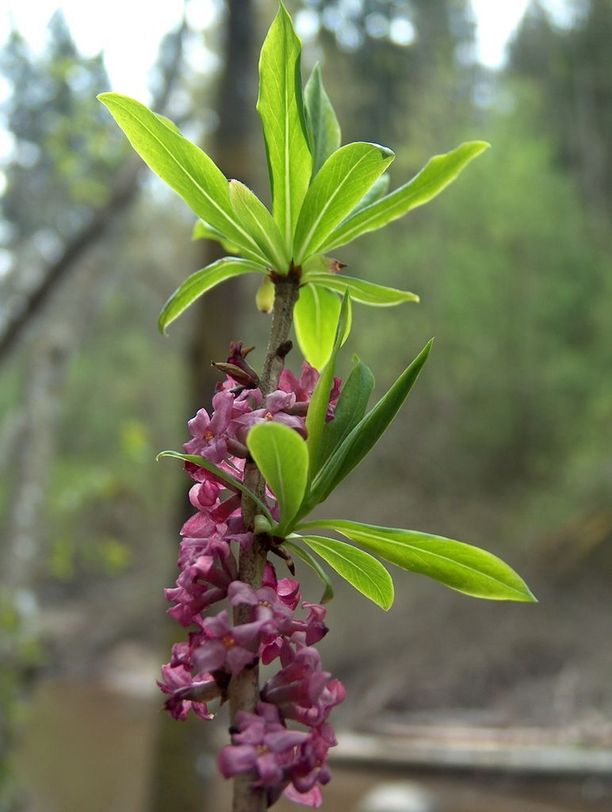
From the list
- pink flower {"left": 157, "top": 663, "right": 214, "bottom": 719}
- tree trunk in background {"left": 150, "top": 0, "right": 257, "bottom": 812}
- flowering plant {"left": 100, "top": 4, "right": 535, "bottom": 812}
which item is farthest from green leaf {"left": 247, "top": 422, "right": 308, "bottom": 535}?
tree trunk in background {"left": 150, "top": 0, "right": 257, "bottom": 812}

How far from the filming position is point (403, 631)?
905 centimetres

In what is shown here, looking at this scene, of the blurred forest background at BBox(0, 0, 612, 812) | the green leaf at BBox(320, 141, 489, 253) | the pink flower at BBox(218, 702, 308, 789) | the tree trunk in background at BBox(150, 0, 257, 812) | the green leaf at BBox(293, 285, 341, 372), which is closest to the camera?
the pink flower at BBox(218, 702, 308, 789)

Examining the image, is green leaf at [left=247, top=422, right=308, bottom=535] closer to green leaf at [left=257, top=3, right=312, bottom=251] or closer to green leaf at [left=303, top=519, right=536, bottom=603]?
green leaf at [left=303, top=519, right=536, bottom=603]

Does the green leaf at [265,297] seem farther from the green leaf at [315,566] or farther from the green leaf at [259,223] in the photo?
the green leaf at [315,566]

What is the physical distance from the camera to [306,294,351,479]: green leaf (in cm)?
55

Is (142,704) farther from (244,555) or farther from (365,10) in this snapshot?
(244,555)

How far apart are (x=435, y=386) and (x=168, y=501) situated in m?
4.12

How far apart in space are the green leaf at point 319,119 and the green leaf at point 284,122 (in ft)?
0.23

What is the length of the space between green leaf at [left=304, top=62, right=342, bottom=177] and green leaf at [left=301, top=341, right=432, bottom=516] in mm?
258

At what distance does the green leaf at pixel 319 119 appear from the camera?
29.1 inches

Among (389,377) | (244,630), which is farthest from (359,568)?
(389,377)

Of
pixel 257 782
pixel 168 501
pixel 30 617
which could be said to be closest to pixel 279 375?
pixel 257 782

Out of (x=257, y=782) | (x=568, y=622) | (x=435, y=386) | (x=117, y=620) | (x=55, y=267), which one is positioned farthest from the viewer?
(x=117, y=620)

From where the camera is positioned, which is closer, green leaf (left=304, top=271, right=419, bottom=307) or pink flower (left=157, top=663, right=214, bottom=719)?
pink flower (left=157, top=663, right=214, bottom=719)
